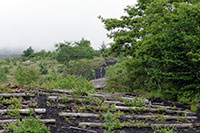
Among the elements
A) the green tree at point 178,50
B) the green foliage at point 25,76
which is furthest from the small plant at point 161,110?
the green foliage at point 25,76

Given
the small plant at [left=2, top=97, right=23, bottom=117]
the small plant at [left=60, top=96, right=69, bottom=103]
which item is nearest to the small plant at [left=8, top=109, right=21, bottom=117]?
the small plant at [left=2, top=97, right=23, bottom=117]

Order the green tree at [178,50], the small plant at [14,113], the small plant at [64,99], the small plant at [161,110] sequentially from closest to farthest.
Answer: the small plant at [14,113] → the small plant at [64,99] → the small plant at [161,110] → the green tree at [178,50]

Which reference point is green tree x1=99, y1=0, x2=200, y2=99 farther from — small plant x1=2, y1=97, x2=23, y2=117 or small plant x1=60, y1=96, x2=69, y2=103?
small plant x1=2, y1=97, x2=23, y2=117

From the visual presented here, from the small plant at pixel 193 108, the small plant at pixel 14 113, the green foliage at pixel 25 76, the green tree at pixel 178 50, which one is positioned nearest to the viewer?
the small plant at pixel 14 113

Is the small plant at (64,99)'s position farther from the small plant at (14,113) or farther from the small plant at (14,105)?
the small plant at (14,113)

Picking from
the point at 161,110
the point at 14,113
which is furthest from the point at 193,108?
the point at 14,113

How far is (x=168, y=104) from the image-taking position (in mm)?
8086

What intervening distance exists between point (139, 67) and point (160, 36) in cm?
317

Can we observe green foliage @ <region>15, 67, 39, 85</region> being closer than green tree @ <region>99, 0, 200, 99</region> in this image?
No

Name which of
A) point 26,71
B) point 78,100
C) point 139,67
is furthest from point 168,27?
point 26,71

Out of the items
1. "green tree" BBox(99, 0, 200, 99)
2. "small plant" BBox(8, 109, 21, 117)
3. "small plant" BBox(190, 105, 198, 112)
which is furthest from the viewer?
"green tree" BBox(99, 0, 200, 99)

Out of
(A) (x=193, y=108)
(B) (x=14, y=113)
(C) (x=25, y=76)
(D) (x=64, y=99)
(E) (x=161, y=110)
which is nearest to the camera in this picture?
(B) (x=14, y=113)

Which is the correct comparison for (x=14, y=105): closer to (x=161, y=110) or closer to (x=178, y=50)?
(x=161, y=110)

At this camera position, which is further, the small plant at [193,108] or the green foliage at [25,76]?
the green foliage at [25,76]
